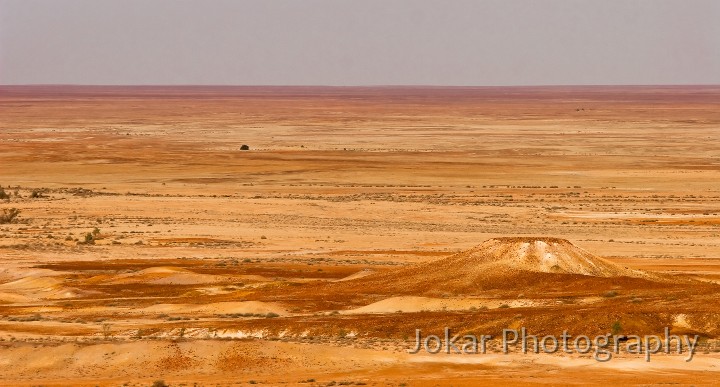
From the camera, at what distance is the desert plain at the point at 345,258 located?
2108 centimetres

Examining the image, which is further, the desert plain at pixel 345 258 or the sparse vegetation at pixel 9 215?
the sparse vegetation at pixel 9 215

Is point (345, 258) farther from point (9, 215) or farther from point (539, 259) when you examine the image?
point (9, 215)

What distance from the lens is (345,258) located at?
128 ft

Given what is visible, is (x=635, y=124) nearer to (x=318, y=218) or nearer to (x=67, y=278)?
(x=318, y=218)

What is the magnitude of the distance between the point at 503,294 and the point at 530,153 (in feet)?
195

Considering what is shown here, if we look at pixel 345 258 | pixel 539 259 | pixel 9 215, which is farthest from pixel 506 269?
pixel 9 215

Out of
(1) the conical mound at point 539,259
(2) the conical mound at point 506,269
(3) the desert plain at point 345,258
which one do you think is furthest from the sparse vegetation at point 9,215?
(1) the conical mound at point 539,259

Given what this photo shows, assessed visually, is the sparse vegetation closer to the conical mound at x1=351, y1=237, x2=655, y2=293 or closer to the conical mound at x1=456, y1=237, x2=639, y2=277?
the conical mound at x1=351, y1=237, x2=655, y2=293

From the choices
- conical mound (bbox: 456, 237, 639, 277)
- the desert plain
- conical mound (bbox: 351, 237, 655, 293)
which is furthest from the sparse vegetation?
conical mound (bbox: 456, 237, 639, 277)

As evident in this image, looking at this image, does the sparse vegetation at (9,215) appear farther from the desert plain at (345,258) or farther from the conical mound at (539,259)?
the conical mound at (539,259)

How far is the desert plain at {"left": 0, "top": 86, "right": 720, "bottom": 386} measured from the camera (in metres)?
21.1

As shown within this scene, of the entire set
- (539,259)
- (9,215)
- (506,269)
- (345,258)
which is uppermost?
(539,259)

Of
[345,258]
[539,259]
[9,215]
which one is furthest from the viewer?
[9,215]

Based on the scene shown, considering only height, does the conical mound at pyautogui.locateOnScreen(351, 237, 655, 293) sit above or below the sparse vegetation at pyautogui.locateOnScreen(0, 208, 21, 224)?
above
